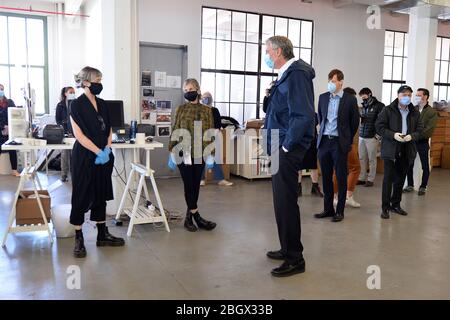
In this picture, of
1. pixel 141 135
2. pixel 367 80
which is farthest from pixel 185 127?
pixel 367 80

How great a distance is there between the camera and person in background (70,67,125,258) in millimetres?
3471

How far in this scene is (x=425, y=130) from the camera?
244 inches

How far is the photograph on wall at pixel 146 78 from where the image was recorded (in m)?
7.19

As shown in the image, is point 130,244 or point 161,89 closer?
point 130,244

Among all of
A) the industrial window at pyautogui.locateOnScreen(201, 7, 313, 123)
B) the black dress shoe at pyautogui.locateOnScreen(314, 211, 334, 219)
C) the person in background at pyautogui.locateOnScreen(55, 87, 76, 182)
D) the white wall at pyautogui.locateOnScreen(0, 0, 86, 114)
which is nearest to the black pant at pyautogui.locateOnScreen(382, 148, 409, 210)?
the black dress shoe at pyautogui.locateOnScreen(314, 211, 334, 219)

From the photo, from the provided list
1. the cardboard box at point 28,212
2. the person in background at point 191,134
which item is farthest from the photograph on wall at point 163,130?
the cardboard box at point 28,212

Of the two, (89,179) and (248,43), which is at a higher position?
(248,43)

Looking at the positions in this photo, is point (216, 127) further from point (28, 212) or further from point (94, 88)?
point (28, 212)

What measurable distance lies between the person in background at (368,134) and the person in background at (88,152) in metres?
4.61

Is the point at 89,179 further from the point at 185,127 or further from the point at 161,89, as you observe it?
the point at 161,89

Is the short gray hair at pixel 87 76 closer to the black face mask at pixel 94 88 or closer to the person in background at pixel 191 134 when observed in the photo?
the black face mask at pixel 94 88

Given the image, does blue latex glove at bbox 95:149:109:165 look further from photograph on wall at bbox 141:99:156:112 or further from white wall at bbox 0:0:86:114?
white wall at bbox 0:0:86:114

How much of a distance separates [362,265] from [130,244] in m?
1.99

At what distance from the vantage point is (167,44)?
7.28 m
